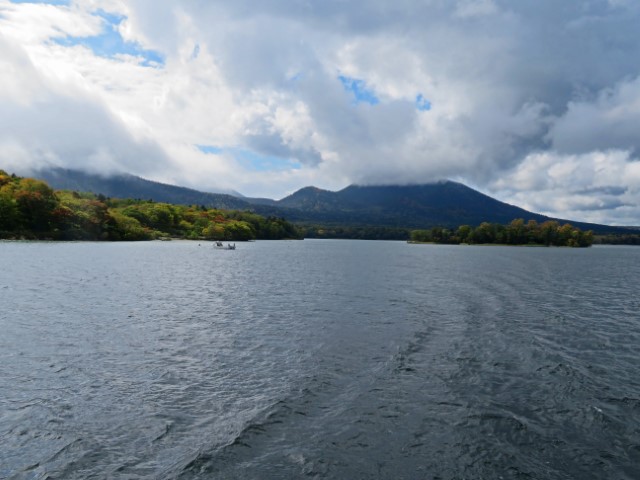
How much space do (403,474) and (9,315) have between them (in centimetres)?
3554

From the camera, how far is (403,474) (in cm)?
1286

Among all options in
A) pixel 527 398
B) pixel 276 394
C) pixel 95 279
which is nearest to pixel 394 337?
pixel 527 398

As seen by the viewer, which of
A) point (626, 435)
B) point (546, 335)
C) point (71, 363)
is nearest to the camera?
point (626, 435)

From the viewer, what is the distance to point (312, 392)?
762 inches

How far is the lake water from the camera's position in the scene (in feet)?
44.2

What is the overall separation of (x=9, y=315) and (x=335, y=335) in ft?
89.6

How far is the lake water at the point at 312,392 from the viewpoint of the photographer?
1348cm

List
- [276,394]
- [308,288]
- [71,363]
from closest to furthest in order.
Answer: [276,394] < [71,363] < [308,288]

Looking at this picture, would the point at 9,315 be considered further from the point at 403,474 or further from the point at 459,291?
the point at 459,291

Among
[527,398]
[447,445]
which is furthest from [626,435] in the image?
[447,445]

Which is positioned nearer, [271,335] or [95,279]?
[271,335]

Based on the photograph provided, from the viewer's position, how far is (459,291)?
58125mm

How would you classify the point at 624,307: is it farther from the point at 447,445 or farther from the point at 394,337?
the point at 447,445

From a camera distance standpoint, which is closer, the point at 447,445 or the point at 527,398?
the point at 447,445
